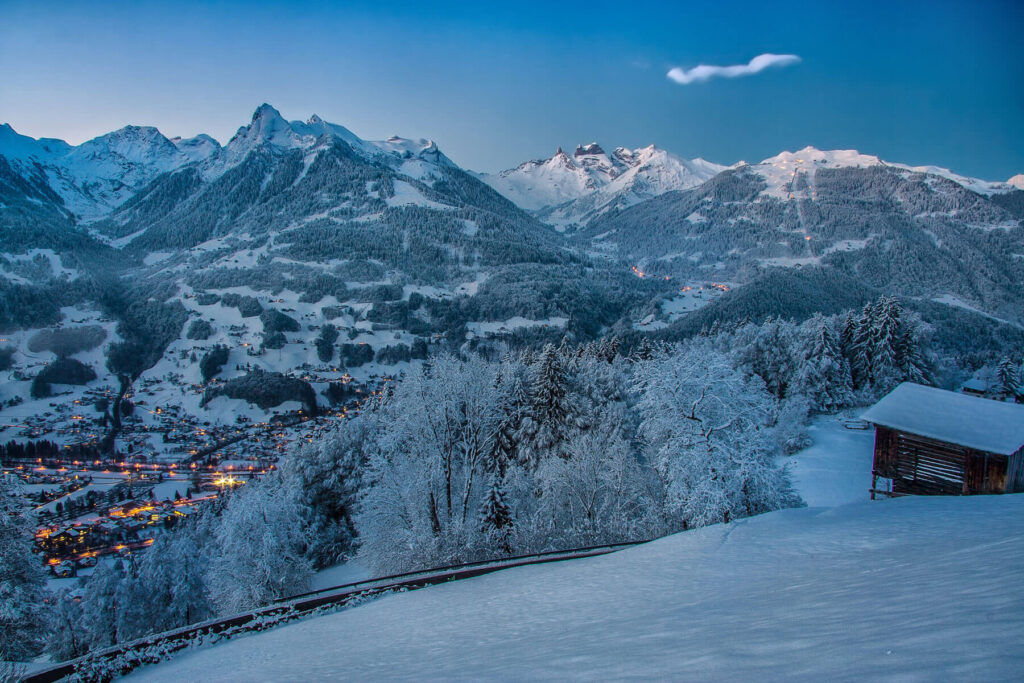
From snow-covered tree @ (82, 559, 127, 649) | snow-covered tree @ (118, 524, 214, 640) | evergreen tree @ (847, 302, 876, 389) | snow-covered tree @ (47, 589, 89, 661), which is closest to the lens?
snow-covered tree @ (47, 589, 89, 661)

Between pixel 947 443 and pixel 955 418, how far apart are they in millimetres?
1127

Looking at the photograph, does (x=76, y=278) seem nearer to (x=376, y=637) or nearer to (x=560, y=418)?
(x=560, y=418)

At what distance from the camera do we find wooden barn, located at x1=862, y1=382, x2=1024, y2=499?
17.1 metres

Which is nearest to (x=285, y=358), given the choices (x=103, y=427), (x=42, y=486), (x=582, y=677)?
(x=103, y=427)

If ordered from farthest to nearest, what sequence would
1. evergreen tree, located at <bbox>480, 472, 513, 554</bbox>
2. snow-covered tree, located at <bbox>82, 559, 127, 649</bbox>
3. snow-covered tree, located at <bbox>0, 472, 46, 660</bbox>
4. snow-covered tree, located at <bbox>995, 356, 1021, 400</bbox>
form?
snow-covered tree, located at <bbox>995, 356, 1021, 400</bbox>
snow-covered tree, located at <bbox>82, 559, 127, 649</bbox>
evergreen tree, located at <bbox>480, 472, 513, 554</bbox>
snow-covered tree, located at <bbox>0, 472, 46, 660</bbox>

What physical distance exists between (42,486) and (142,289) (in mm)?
110839

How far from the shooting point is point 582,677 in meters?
4.82

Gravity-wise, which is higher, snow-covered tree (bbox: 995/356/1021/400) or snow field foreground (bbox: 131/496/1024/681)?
Result: snow-covered tree (bbox: 995/356/1021/400)

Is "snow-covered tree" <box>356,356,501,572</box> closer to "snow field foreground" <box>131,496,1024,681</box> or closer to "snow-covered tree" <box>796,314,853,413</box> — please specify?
"snow field foreground" <box>131,496,1024,681</box>

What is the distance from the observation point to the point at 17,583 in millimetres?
13508

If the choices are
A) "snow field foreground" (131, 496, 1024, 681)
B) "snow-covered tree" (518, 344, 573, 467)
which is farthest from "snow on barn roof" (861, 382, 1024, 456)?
"snow-covered tree" (518, 344, 573, 467)

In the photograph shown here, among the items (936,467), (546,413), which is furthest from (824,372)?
(546,413)

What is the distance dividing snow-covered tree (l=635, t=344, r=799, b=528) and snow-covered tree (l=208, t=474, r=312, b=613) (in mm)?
20541

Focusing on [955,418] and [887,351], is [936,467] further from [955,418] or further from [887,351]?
[887,351]
